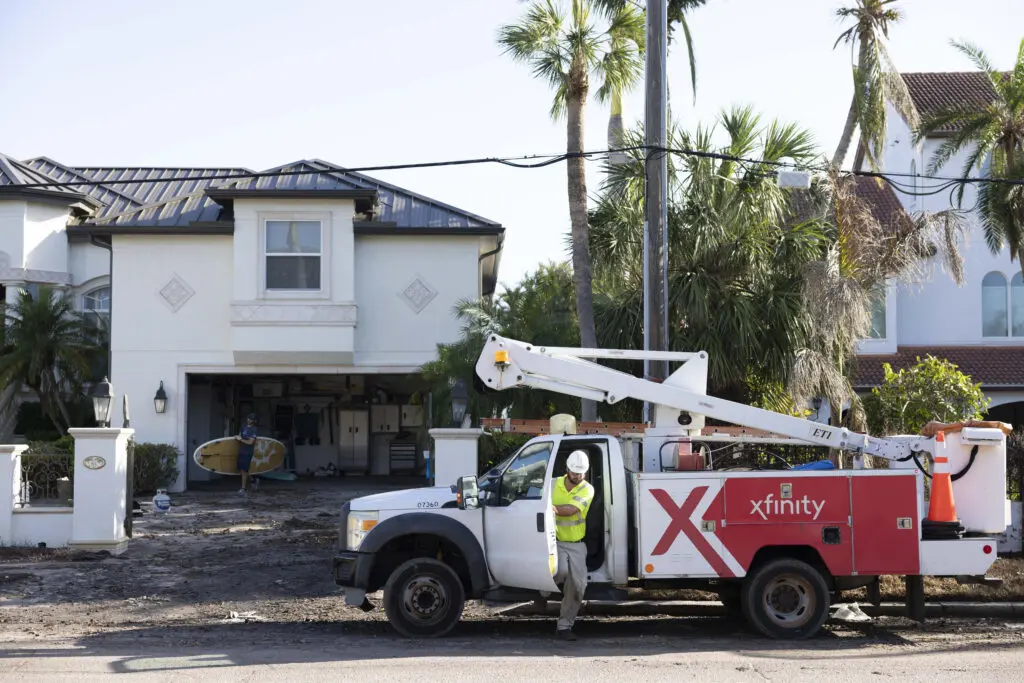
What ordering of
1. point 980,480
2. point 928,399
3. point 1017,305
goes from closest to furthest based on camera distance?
point 980,480, point 928,399, point 1017,305

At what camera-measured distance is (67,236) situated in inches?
1031

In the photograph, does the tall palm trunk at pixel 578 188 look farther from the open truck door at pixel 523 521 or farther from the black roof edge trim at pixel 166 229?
the black roof edge trim at pixel 166 229

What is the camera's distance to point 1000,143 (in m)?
17.0

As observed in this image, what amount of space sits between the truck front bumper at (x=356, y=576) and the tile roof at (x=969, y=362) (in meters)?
15.4

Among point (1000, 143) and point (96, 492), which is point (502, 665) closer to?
point (96, 492)

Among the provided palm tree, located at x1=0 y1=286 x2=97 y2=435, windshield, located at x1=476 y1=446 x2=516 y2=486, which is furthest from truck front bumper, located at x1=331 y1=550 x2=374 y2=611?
palm tree, located at x1=0 y1=286 x2=97 y2=435

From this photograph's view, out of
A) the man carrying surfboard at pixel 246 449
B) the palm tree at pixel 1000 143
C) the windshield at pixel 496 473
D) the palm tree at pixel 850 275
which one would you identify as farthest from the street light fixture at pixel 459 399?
the man carrying surfboard at pixel 246 449

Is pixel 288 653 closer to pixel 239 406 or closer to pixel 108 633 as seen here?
pixel 108 633

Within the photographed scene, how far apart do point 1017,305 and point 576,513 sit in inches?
736

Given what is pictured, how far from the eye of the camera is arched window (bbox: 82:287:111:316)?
26.5 metres

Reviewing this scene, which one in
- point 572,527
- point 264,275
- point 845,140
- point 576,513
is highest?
point 845,140

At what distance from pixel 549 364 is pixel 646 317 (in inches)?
120

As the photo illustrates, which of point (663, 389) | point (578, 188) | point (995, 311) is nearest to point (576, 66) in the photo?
point (578, 188)

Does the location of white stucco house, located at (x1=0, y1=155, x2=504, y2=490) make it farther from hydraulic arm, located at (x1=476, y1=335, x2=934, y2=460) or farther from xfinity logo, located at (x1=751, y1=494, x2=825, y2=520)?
xfinity logo, located at (x1=751, y1=494, x2=825, y2=520)
